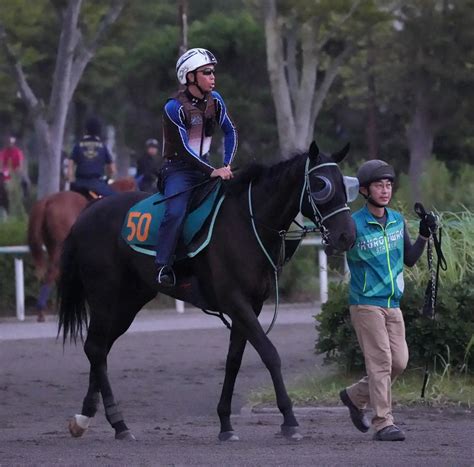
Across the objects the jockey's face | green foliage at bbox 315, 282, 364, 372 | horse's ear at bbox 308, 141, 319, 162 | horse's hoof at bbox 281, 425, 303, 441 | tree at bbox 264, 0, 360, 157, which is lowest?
horse's hoof at bbox 281, 425, 303, 441

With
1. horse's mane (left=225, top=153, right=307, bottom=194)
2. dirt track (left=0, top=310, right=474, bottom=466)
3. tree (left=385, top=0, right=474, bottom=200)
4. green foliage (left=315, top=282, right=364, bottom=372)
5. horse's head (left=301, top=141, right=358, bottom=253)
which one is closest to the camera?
dirt track (left=0, top=310, right=474, bottom=466)

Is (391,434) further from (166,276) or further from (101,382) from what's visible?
(101,382)

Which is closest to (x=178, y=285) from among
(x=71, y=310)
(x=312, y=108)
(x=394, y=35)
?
(x=71, y=310)

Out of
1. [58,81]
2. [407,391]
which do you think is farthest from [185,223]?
[58,81]

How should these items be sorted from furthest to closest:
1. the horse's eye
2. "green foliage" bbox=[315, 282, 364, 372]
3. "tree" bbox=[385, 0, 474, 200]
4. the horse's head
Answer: "tree" bbox=[385, 0, 474, 200], "green foliage" bbox=[315, 282, 364, 372], the horse's eye, the horse's head

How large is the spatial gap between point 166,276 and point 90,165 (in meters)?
8.97

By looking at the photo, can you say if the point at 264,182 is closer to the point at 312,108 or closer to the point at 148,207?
the point at 148,207

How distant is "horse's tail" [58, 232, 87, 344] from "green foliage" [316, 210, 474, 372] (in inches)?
84.2

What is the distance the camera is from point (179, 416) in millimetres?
10781

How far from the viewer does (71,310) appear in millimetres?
10305

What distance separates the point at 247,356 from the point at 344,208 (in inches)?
245

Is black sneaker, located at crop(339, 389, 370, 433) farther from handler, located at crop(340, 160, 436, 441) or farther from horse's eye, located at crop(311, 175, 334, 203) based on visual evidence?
horse's eye, located at crop(311, 175, 334, 203)

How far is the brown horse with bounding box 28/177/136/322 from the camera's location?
1708cm

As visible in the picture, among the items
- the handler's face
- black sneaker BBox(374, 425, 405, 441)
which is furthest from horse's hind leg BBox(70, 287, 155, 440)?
the handler's face
